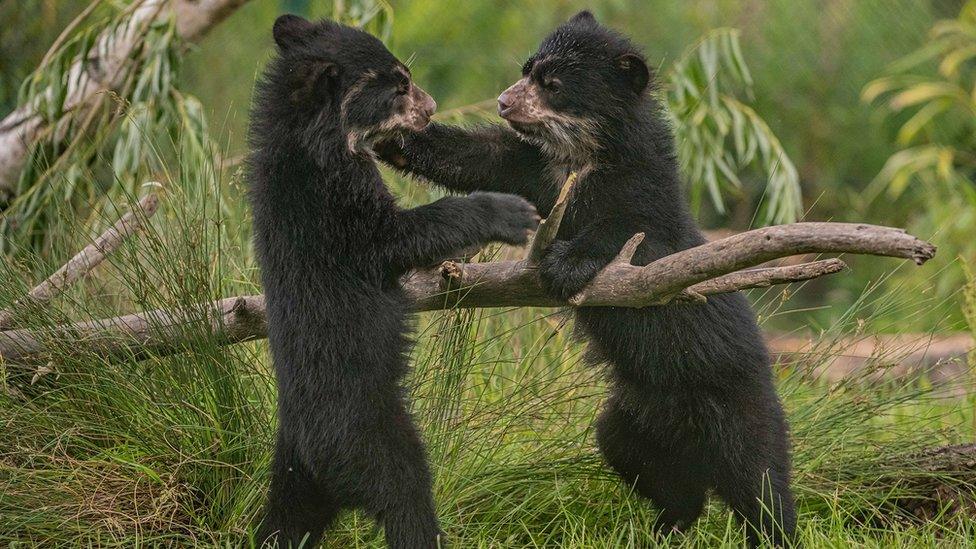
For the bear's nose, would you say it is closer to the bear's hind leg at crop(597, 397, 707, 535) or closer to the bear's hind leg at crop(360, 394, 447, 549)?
the bear's hind leg at crop(597, 397, 707, 535)

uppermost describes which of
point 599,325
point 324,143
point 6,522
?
point 324,143

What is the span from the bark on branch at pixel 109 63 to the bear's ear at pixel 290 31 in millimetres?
2289

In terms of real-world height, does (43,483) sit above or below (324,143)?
below

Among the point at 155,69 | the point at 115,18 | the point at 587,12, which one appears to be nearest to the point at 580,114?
the point at 587,12

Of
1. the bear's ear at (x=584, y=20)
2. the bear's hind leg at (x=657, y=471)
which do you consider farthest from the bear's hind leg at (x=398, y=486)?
the bear's ear at (x=584, y=20)

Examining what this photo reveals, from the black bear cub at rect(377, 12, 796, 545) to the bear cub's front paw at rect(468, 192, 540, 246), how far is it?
17 centimetres

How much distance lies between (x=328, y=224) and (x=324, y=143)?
30 centimetres

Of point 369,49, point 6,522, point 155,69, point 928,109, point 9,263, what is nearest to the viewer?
point 6,522

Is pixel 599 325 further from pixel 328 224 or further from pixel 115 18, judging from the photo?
pixel 115 18

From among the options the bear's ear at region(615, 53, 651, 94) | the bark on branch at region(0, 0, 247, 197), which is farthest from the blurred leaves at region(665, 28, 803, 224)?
the bark on branch at region(0, 0, 247, 197)

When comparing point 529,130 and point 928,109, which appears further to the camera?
point 928,109

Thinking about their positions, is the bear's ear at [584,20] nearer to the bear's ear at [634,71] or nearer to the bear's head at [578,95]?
the bear's head at [578,95]

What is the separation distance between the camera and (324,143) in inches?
156

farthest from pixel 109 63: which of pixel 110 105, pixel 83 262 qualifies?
pixel 83 262
